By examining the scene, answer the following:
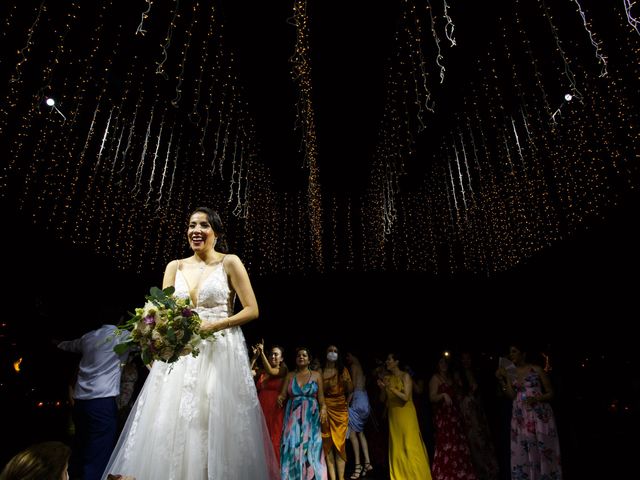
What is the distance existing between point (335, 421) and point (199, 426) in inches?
157

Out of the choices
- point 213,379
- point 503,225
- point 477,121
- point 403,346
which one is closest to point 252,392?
point 213,379

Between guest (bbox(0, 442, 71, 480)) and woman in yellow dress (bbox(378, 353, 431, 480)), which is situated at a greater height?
guest (bbox(0, 442, 71, 480))

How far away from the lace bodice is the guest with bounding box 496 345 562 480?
4.32 metres

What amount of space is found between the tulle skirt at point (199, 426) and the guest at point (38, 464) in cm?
40

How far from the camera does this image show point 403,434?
5012 mm

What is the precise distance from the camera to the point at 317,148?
6.77 metres

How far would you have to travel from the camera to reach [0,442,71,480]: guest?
1113 millimetres

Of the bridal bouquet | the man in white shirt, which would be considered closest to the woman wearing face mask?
the man in white shirt

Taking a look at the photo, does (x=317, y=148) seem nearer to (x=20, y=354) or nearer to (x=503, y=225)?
(x=503, y=225)

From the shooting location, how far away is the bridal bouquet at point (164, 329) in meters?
1.59

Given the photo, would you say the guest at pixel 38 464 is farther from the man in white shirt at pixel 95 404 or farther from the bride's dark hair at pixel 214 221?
the man in white shirt at pixel 95 404

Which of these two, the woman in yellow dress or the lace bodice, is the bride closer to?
the lace bodice

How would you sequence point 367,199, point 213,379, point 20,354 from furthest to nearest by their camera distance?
point 367,199, point 20,354, point 213,379

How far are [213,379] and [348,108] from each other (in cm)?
479
